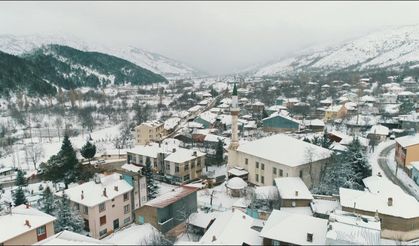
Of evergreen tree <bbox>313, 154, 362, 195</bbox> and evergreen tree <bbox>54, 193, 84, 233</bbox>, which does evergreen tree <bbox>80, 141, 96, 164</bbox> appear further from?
evergreen tree <bbox>313, 154, 362, 195</bbox>

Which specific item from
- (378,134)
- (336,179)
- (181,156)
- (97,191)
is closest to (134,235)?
(97,191)

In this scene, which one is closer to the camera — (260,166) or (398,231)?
(398,231)

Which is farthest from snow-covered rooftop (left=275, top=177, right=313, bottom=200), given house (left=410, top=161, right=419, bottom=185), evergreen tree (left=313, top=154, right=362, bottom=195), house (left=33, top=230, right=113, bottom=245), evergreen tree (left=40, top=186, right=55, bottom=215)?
evergreen tree (left=40, top=186, right=55, bottom=215)

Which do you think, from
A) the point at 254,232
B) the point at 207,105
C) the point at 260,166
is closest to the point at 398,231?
the point at 254,232

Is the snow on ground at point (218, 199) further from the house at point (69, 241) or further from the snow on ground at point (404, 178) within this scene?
the snow on ground at point (404, 178)

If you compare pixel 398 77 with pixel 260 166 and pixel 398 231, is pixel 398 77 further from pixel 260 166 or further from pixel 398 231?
pixel 398 231

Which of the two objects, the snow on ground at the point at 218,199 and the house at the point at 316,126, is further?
the house at the point at 316,126

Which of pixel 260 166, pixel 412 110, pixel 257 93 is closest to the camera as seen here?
pixel 260 166

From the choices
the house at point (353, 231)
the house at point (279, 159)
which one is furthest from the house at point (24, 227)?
the house at point (279, 159)
